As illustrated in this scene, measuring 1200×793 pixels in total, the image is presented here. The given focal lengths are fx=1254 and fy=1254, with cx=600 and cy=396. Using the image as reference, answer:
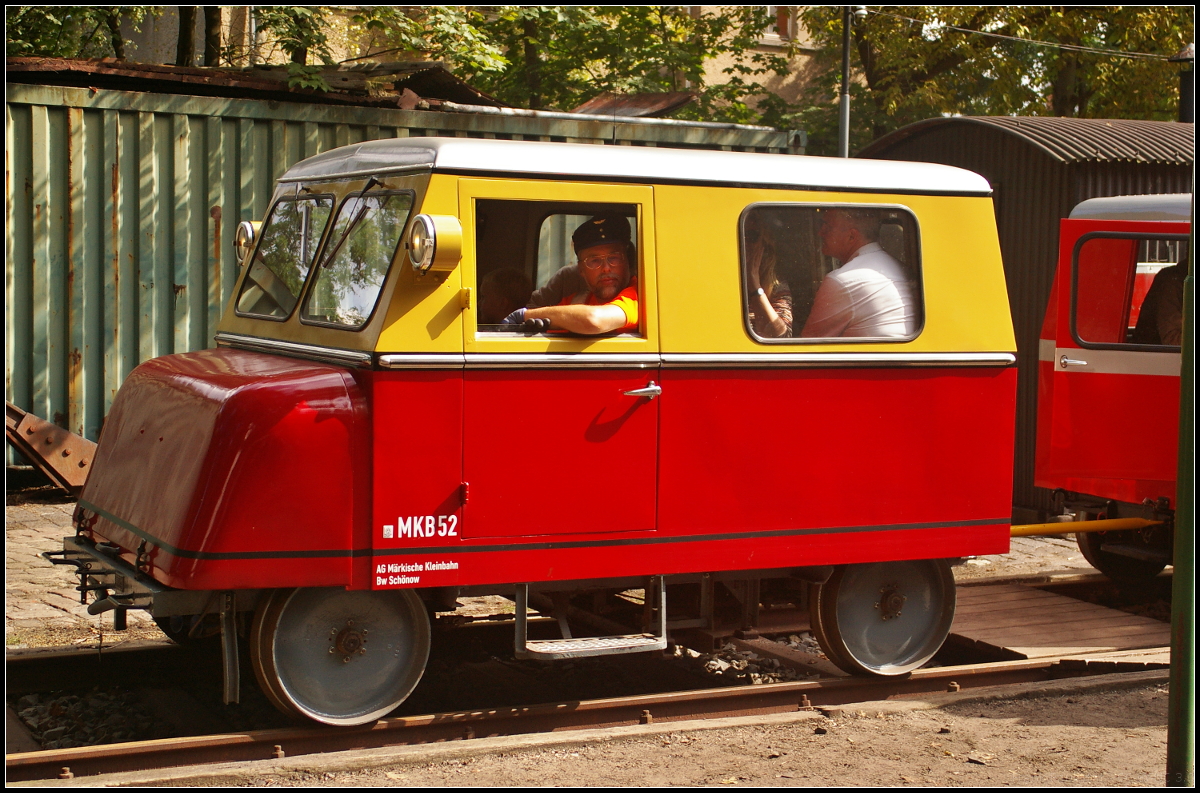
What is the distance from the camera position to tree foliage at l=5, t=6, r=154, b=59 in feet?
45.2

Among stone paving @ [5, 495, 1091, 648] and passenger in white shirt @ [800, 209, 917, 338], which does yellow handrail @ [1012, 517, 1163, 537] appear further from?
passenger in white shirt @ [800, 209, 917, 338]

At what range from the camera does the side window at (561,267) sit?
544cm

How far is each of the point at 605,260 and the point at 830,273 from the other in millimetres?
1095

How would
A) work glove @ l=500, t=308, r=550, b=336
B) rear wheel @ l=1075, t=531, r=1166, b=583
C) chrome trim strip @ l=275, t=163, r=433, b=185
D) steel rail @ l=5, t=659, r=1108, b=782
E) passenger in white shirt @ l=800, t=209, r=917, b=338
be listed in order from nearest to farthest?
steel rail @ l=5, t=659, r=1108, b=782, chrome trim strip @ l=275, t=163, r=433, b=185, work glove @ l=500, t=308, r=550, b=336, passenger in white shirt @ l=800, t=209, r=917, b=338, rear wheel @ l=1075, t=531, r=1166, b=583

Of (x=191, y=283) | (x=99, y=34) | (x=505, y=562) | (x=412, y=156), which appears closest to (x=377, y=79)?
(x=191, y=283)

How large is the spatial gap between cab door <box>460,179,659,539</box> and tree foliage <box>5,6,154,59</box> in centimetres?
1008

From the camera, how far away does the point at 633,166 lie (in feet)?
18.0

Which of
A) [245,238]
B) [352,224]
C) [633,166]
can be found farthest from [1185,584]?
[245,238]

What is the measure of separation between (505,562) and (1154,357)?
4958 mm

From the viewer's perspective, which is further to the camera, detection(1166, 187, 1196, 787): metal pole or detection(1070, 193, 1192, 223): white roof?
detection(1070, 193, 1192, 223): white roof

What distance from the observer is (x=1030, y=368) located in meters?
11.2

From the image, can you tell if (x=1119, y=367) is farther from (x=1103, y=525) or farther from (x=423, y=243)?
(x=423, y=243)

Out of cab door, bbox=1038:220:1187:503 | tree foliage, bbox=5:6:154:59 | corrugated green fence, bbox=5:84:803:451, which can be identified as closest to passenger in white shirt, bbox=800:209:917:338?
cab door, bbox=1038:220:1187:503

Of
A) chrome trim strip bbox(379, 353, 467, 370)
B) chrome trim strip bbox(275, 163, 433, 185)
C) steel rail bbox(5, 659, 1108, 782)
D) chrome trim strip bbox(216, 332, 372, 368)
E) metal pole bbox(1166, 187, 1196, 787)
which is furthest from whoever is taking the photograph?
chrome trim strip bbox(275, 163, 433, 185)
